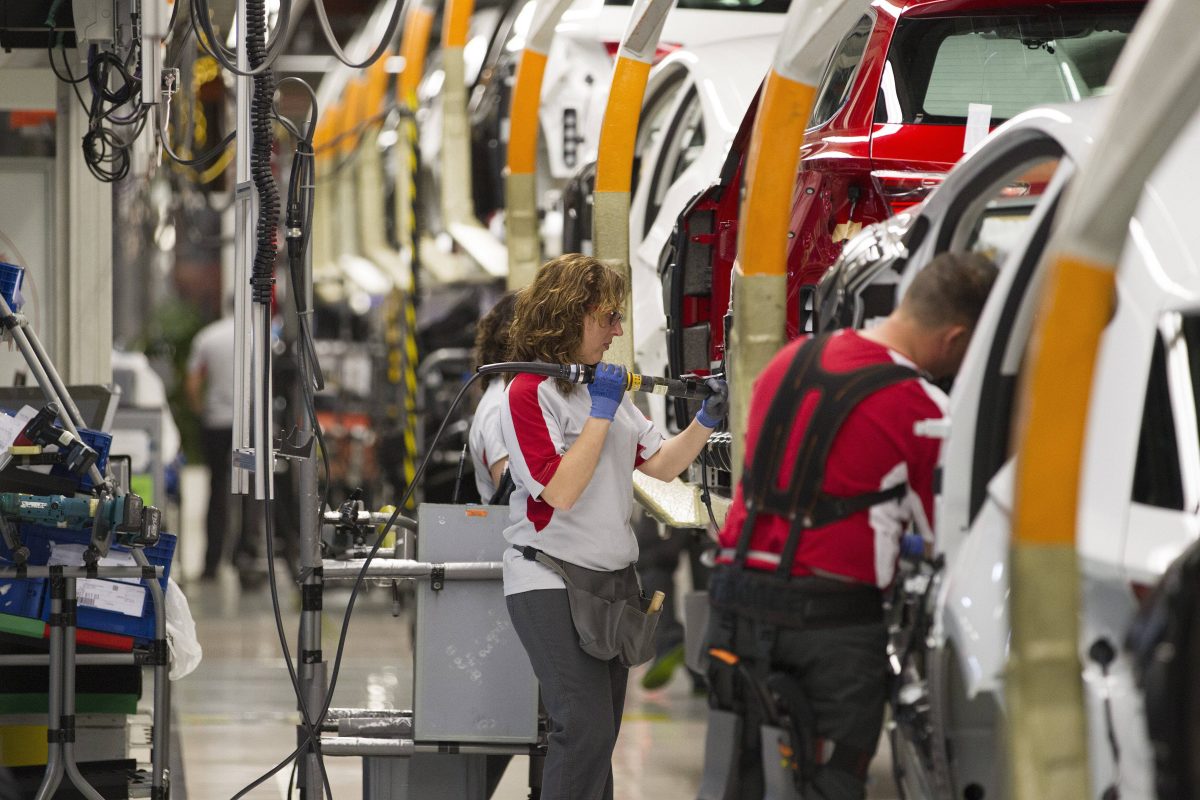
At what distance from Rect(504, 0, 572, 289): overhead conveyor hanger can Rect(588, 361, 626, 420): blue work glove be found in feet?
12.0

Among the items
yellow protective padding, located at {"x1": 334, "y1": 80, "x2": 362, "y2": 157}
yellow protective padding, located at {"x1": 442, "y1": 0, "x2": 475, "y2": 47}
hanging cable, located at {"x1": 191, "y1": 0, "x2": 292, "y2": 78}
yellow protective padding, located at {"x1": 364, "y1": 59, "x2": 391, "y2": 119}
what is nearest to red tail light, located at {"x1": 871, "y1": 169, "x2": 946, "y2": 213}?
hanging cable, located at {"x1": 191, "y1": 0, "x2": 292, "y2": 78}

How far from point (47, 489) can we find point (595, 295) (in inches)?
71.3

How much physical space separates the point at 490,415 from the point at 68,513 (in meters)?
1.41

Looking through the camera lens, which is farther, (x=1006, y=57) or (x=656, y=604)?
(x=1006, y=57)

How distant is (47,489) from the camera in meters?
5.48

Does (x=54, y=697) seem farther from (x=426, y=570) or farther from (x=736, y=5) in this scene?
(x=736, y=5)

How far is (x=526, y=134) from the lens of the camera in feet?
28.0

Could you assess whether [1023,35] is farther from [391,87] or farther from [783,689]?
[391,87]

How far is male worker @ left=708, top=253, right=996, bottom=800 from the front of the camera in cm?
356

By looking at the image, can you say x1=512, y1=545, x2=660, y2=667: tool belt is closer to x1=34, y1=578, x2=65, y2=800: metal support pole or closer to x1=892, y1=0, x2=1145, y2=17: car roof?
x1=34, y1=578, x2=65, y2=800: metal support pole

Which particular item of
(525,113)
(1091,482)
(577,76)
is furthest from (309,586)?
(577,76)

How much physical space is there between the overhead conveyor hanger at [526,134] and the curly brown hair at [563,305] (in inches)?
130

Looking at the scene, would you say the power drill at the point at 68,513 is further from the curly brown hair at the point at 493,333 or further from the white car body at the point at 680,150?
the white car body at the point at 680,150

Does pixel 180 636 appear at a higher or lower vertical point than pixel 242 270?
lower
